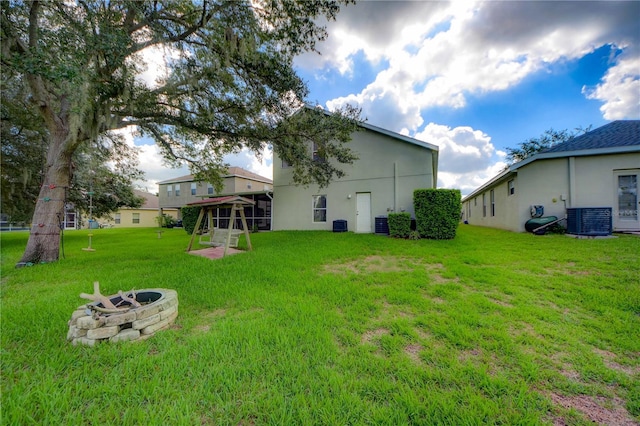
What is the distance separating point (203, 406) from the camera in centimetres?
163

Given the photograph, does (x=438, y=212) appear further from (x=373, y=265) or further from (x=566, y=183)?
(x=566, y=183)

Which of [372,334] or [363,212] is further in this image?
[363,212]

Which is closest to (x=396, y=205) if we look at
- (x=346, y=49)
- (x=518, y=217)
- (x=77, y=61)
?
(x=518, y=217)

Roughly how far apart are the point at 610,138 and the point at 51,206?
19.6m

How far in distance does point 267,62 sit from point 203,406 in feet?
22.6

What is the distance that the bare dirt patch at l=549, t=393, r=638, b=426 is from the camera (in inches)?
60.2

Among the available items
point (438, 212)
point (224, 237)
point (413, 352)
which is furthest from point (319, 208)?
point (413, 352)

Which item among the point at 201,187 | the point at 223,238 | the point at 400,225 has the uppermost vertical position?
the point at 201,187

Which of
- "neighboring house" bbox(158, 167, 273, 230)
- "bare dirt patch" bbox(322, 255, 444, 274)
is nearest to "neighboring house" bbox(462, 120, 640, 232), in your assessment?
"bare dirt patch" bbox(322, 255, 444, 274)

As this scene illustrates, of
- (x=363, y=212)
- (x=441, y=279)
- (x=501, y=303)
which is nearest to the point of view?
(x=501, y=303)

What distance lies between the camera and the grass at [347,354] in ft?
5.22

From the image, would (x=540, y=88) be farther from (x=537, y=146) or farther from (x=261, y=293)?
(x=537, y=146)

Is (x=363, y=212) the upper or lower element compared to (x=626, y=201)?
lower

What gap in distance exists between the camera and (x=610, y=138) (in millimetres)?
9195
